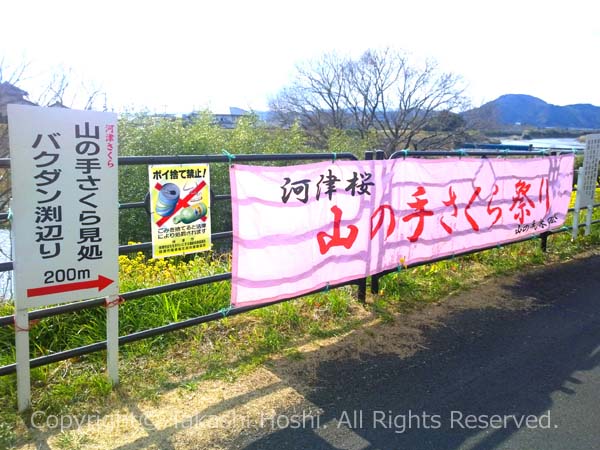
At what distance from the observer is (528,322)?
425 cm

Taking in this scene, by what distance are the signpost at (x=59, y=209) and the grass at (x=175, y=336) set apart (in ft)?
0.86

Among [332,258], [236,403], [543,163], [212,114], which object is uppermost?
[212,114]

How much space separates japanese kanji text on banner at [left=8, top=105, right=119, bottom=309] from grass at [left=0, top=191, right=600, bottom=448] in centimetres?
59

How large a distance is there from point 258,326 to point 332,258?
2.68ft

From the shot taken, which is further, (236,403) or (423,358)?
(423,358)

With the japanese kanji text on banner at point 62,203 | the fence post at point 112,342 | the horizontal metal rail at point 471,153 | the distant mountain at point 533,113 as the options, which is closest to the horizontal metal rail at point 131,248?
the japanese kanji text on banner at point 62,203

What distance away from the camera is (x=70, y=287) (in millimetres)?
2645

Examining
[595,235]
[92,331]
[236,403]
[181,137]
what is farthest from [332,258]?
[181,137]

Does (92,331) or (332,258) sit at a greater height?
(332,258)

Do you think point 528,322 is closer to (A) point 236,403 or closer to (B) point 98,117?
(A) point 236,403

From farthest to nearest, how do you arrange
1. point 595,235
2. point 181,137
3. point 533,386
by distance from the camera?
point 181,137 < point 595,235 < point 533,386

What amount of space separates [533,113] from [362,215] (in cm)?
3018

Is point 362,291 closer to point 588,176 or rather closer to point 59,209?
point 59,209

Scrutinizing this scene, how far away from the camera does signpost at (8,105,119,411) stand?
2.40 m
